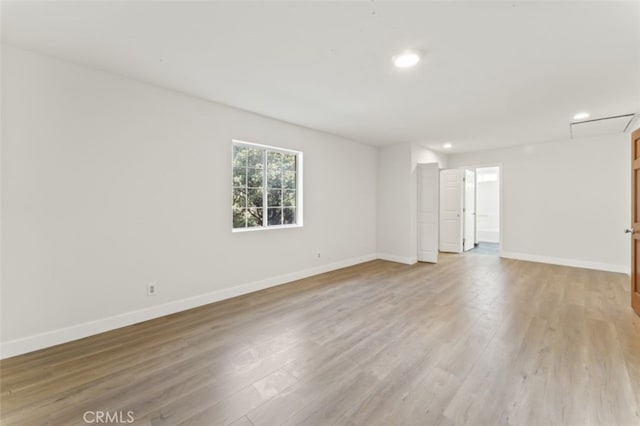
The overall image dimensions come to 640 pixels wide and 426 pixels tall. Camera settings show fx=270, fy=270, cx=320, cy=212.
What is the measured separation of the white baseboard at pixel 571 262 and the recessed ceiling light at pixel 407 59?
550 centimetres

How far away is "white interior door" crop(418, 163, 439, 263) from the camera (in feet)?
18.5

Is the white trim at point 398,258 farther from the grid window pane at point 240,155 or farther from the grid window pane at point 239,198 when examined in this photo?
the grid window pane at point 240,155

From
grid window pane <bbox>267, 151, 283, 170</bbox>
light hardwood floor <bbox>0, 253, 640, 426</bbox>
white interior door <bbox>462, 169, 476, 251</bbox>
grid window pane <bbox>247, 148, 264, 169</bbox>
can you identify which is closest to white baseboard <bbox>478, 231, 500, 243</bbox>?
white interior door <bbox>462, 169, 476, 251</bbox>

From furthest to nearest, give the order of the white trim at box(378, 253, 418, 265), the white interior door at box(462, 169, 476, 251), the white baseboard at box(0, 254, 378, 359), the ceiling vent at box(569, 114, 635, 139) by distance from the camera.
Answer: the white interior door at box(462, 169, 476, 251) → the white trim at box(378, 253, 418, 265) → the ceiling vent at box(569, 114, 635, 139) → the white baseboard at box(0, 254, 378, 359)

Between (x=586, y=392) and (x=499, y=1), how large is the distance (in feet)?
8.49

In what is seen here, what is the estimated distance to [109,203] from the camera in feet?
8.70

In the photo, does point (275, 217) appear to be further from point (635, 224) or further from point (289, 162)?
point (635, 224)

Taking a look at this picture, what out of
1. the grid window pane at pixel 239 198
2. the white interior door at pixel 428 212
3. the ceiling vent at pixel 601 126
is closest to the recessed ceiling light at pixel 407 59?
the grid window pane at pixel 239 198

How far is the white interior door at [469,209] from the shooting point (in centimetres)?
711

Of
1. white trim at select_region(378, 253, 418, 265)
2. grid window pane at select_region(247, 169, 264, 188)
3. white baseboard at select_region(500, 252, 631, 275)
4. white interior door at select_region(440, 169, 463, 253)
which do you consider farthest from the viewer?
white interior door at select_region(440, 169, 463, 253)

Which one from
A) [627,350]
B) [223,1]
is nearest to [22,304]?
[223,1]

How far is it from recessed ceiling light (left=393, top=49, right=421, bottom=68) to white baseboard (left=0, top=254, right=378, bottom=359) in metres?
3.19

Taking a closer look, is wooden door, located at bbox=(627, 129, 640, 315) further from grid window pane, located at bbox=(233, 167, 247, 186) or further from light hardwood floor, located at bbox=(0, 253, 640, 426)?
grid window pane, located at bbox=(233, 167, 247, 186)

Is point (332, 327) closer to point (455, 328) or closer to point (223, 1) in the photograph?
point (455, 328)
